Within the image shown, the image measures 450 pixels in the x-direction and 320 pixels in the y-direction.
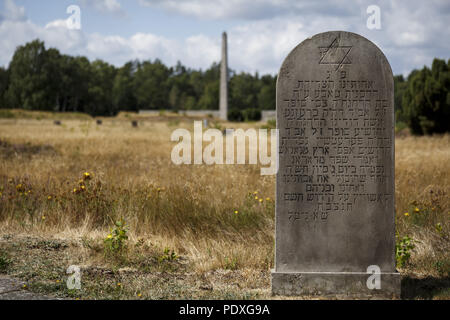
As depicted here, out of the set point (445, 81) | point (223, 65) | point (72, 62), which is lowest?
point (445, 81)

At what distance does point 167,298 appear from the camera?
4551mm

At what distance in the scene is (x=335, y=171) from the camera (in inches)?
184

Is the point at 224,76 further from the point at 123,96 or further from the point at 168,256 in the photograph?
the point at 123,96

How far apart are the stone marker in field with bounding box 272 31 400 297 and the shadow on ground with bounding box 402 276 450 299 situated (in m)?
0.20

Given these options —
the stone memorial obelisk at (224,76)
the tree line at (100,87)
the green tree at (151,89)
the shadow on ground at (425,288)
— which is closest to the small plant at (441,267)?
the shadow on ground at (425,288)

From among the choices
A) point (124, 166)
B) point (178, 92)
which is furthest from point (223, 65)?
point (178, 92)

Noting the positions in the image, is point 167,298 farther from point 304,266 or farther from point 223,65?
point 223,65

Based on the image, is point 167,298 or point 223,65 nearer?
point 167,298

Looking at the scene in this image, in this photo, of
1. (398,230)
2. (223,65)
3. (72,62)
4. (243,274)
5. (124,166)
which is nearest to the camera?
(243,274)

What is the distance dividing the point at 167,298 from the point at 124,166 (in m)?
7.49

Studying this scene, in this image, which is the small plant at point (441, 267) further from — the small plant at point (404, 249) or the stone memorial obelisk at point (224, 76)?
the stone memorial obelisk at point (224, 76)

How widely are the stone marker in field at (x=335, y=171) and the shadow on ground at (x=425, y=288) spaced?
0.20 metres

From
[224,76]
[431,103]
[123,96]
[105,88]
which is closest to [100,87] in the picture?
[105,88]

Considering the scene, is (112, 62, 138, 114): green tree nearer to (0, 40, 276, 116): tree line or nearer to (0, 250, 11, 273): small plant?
(0, 40, 276, 116): tree line
